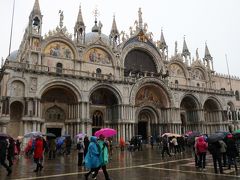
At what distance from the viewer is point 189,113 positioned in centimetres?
4462

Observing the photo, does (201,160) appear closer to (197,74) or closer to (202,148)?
(202,148)

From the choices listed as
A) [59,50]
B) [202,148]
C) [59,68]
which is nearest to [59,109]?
[59,68]

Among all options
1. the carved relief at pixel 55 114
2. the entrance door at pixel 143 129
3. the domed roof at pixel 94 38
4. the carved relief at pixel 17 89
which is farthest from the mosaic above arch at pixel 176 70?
the carved relief at pixel 17 89

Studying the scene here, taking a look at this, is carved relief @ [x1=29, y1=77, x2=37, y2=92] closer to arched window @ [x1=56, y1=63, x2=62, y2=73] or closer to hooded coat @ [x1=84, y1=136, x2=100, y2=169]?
arched window @ [x1=56, y1=63, x2=62, y2=73]

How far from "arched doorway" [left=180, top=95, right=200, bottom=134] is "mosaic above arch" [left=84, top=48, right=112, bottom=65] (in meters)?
15.4

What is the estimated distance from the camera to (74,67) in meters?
34.1

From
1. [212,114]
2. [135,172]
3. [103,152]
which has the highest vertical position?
[212,114]

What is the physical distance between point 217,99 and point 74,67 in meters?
27.3

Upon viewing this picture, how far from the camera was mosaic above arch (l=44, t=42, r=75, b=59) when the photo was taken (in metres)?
32.9

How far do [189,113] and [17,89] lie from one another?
29.7 meters

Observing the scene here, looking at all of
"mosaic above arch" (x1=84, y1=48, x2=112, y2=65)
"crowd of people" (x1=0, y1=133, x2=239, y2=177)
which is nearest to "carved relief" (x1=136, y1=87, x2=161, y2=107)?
"mosaic above arch" (x1=84, y1=48, x2=112, y2=65)

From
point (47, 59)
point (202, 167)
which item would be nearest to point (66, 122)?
point (47, 59)

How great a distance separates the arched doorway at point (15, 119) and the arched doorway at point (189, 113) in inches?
1048

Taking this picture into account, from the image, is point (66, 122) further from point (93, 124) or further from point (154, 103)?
point (154, 103)
